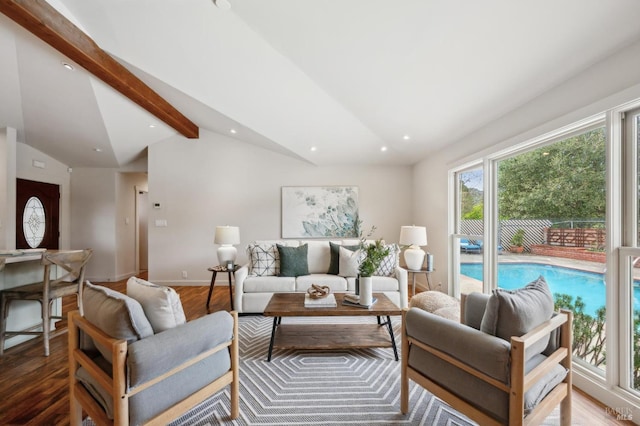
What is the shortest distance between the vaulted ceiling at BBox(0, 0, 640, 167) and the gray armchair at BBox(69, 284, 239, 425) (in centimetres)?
226

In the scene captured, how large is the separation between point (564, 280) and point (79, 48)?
495cm

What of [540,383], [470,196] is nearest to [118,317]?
[540,383]

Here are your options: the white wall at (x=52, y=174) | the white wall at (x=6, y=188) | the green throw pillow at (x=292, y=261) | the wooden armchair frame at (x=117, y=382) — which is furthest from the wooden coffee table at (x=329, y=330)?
the white wall at (x=52, y=174)

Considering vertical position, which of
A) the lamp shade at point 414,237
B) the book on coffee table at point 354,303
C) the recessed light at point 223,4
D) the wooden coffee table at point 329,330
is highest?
the recessed light at point 223,4

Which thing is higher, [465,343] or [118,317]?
[118,317]

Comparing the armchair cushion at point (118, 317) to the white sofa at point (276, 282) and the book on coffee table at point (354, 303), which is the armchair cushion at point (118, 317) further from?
the white sofa at point (276, 282)

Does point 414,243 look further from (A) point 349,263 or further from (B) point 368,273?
(B) point 368,273

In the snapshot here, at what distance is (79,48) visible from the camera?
259cm

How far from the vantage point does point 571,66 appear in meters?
1.84

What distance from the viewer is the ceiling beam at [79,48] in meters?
2.19

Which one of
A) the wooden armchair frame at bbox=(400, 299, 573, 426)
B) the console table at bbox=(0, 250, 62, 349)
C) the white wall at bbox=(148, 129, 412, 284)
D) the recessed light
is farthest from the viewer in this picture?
the white wall at bbox=(148, 129, 412, 284)

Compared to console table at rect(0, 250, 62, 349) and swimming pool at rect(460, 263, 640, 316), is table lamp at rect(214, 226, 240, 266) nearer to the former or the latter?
console table at rect(0, 250, 62, 349)

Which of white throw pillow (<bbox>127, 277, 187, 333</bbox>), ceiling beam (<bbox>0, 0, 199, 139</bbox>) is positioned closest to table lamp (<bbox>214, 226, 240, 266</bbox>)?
ceiling beam (<bbox>0, 0, 199, 139</bbox>)

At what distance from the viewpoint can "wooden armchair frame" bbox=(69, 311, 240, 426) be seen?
1.13 m
